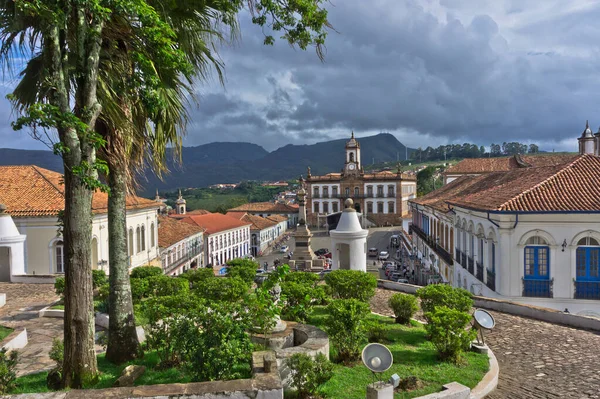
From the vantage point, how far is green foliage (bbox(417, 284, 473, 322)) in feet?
29.1

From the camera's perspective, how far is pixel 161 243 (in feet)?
119

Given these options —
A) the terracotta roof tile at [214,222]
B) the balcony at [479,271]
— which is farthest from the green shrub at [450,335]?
the terracotta roof tile at [214,222]

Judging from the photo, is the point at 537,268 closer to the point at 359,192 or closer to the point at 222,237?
the point at 222,237

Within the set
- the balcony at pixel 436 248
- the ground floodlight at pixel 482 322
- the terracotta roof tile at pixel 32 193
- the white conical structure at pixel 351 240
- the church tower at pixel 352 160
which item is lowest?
the balcony at pixel 436 248

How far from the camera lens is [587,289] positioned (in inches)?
547

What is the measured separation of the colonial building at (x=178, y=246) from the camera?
36.8 m

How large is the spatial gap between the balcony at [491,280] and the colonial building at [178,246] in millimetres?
25479

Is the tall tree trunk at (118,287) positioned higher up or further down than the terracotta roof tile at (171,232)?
higher up

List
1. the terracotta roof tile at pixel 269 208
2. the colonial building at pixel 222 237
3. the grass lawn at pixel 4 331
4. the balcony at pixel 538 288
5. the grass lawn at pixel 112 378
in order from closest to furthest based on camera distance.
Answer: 1. the grass lawn at pixel 112 378
2. the grass lawn at pixel 4 331
3. the balcony at pixel 538 288
4. the colonial building at pixel 222 237
5. the terracotta roof tile at pixel 269 208

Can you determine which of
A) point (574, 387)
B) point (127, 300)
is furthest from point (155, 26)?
point (574, 387)

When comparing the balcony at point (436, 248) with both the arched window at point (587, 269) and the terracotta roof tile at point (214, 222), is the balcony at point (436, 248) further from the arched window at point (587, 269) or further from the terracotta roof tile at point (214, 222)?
the terracotta roof tile at point (214, 222)

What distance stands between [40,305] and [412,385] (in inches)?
406

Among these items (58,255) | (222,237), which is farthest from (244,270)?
(222,237)

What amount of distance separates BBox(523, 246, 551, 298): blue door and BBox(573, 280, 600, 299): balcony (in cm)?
81
